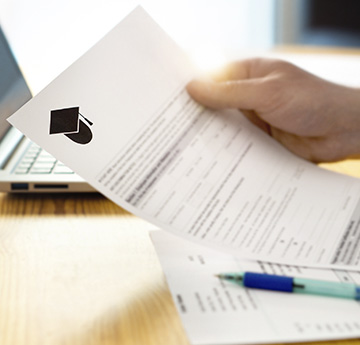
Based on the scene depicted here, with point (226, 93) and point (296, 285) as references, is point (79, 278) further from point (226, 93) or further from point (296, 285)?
point (226, 93)

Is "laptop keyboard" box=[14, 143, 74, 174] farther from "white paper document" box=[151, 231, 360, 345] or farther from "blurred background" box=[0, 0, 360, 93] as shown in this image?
"blurred background" box=[0, 0, 360, 93]

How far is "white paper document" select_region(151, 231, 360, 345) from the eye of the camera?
1.44 ft

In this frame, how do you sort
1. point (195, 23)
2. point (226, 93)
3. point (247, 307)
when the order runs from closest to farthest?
point (247, 307) < point (226, 93) < point (195, 23)

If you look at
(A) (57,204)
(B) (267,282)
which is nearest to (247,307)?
(B) (267,282)

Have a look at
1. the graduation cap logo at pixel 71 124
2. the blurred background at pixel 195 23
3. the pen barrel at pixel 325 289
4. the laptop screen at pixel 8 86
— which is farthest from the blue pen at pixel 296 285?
the blurred background at pixel 195 23

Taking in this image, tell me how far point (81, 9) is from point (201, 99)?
216 centimetres

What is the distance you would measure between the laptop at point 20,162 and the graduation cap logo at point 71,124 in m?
0.12

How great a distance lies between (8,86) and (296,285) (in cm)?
48

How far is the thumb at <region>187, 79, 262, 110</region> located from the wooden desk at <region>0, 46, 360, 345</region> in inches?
7.0

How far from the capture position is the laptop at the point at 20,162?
2.37 feet

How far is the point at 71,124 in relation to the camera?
55cm

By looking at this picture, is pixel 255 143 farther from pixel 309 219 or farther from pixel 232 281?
pixel 232 281

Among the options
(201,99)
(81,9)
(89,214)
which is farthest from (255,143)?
(81,9)

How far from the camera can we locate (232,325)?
1.46 feet
